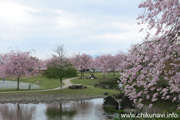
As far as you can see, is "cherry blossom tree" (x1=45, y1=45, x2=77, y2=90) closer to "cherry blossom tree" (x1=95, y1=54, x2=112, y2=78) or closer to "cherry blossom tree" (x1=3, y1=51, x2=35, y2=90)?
"cherry blossom tree" (x1=3, y1=51, x2=35, y2=90)

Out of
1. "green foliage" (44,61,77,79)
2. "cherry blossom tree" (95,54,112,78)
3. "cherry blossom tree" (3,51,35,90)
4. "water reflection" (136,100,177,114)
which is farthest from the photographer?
"cherry blossom tree" (95,54,112,78)

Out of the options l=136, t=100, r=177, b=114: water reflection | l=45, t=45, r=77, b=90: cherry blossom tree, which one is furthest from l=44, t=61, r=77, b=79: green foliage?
l=136, t=100, r=177, b=114: water reflection

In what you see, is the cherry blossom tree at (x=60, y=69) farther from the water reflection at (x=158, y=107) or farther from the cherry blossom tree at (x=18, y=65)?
the water reflection at (x=158, y=107)

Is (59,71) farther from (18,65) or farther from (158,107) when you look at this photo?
(158,107)

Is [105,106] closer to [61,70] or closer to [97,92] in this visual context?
[97,92]

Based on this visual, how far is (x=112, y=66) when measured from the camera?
62188 millimetres

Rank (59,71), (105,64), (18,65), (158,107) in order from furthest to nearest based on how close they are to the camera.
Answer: (105,64)
(18,65)
(59,71)
(158,107)

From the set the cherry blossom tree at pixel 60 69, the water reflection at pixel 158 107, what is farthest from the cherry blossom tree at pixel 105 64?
the water reflection at pixel 158 107

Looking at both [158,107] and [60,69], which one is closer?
[158,107]

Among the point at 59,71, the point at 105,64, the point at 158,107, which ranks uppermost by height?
the point at 105,64

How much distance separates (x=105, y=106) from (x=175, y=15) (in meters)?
16.2

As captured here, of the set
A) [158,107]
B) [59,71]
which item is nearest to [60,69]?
[59,71]

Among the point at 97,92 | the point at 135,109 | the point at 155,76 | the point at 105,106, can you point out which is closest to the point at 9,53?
the point at 97,92

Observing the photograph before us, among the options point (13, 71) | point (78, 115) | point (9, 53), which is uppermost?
point (9, 53)
